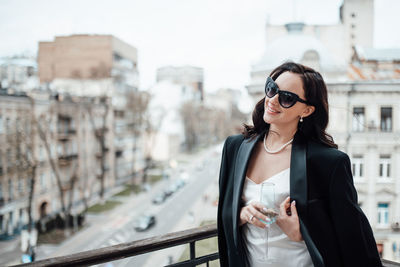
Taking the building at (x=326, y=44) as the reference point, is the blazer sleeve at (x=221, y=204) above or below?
below

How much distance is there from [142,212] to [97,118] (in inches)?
122

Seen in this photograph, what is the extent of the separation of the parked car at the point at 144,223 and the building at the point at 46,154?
129cm

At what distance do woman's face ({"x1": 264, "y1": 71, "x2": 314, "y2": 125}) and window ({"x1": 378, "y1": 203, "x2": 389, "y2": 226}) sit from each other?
7.96 feet

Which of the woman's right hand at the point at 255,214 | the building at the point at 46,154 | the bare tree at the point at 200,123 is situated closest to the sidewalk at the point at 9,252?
the building at the point at 46,154

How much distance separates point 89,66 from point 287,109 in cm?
597

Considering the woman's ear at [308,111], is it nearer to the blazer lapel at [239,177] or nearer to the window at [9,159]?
the blazer lapel at [239,177]

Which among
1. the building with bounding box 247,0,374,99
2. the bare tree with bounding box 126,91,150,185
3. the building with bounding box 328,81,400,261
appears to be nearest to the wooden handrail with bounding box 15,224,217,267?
the building with bounding box 247,0,374,99

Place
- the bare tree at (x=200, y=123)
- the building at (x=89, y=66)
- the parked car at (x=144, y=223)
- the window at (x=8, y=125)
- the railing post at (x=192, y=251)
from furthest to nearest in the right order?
the bare tree at (x=200, y=123) < the parked car at (x=144, y=223) < the building at (x=89, y=66) < the window at (x=8, y=125) < the railing post at (x=192, y=251)

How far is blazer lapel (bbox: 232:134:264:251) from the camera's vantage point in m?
0.86

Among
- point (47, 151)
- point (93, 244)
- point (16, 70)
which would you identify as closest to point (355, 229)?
point (16, 70)

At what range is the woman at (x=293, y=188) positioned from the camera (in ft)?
2.52

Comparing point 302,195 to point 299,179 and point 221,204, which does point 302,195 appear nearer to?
point 299,179

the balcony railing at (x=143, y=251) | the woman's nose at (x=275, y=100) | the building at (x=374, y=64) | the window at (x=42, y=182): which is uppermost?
the building at (x=374, y=64)

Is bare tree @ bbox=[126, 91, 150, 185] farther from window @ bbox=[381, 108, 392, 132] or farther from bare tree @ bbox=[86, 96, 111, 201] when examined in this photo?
window @ bbox=[381, 108, 392, 132]
